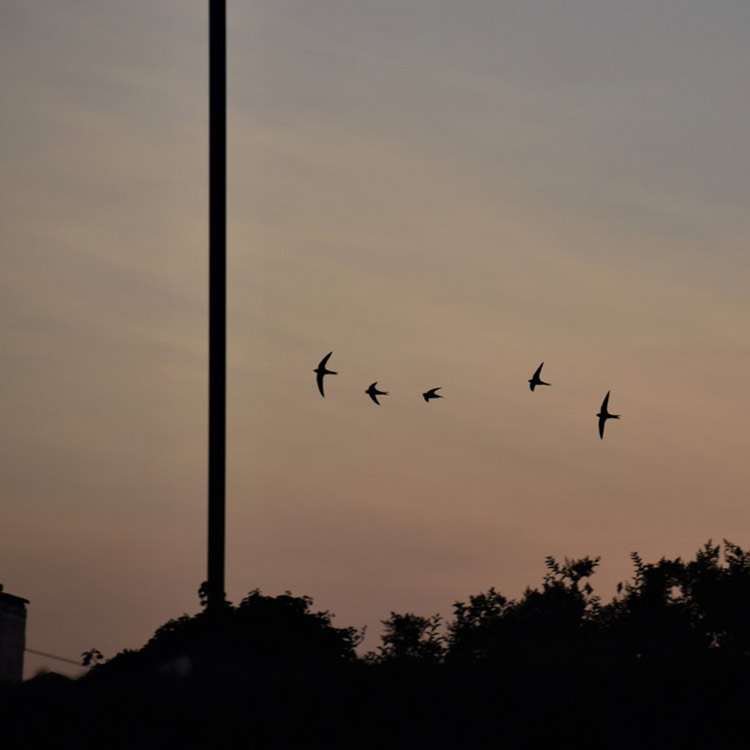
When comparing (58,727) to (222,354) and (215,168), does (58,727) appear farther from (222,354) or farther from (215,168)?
(215,168)

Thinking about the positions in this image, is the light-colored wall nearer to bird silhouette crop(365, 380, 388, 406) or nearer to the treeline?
bird silhouette crop(365, 380, 388, 406)

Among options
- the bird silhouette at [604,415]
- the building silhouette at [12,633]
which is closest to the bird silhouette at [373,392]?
the bird silhouette at [604,415]

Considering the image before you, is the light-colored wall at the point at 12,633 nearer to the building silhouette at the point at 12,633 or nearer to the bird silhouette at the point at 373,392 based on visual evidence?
the building silhouette at the point at 12,633

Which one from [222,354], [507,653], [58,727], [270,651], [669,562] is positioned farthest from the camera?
[669,562]

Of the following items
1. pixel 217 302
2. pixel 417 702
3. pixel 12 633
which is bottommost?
pixel 417 702

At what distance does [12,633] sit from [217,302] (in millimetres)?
40930

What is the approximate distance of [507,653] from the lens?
13711mm

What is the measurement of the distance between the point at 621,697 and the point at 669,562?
4038 centimetres

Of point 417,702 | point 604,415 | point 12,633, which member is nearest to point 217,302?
point 417,702

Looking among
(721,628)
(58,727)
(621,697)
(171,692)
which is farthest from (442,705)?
(721,628)

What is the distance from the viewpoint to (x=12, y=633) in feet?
175

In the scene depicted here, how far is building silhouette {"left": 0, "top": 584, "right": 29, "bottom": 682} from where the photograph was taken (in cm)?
5206

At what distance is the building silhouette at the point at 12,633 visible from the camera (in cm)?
5206

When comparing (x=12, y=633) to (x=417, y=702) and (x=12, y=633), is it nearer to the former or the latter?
(x=12, y=633)
